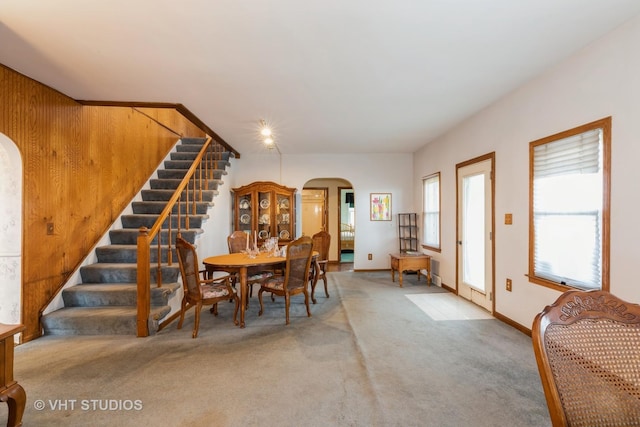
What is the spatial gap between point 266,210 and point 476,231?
143 inches

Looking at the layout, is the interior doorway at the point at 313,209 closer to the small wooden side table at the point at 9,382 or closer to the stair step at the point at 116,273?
the stair step at the point at 116,273

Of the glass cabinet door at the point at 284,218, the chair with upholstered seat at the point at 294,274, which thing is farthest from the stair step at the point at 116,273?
the glass cabinet door at the point at 284,218

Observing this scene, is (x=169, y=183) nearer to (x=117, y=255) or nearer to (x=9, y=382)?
(x=117, y=255)

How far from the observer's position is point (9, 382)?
5.18 feet

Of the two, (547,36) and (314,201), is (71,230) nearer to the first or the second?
(547,36)

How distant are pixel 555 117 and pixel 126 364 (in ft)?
13.8

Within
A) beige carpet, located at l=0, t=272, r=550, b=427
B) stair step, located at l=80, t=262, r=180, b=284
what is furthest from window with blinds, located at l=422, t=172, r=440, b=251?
stair step, located at l=80, t=262, r=180, b=284

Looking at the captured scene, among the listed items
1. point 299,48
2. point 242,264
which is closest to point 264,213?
point 242,264

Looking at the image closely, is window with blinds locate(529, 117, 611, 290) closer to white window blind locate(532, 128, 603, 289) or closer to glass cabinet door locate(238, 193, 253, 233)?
white window blind locate(532, 128, 603, 289)

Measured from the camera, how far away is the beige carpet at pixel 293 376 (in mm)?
1771

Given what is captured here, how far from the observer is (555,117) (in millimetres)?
2611

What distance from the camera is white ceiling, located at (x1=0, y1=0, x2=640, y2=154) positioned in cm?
183

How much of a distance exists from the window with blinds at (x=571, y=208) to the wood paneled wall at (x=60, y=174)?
4.79m

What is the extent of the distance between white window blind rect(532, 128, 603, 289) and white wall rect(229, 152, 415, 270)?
11.0 ft
